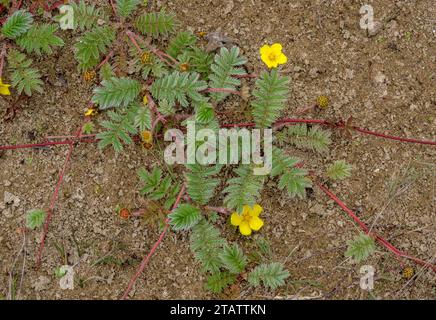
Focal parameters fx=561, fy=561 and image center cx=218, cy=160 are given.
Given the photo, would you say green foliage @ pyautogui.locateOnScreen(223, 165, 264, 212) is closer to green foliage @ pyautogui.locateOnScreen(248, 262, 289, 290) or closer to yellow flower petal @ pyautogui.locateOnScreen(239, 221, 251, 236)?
yellow flower petal @ pyautogui.locateOnScreen(239, 221, 251, 236)

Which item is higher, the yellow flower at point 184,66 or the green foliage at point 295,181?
the yellow flower at point 184,66

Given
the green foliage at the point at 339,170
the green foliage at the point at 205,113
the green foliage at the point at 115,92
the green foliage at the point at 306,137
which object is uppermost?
the green foliage at the point at 115,92

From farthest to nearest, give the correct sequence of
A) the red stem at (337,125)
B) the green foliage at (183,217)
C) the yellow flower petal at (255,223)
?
the red stem at (337,125), the yellow flower petal at (255,223), the green foliage at (183,217)

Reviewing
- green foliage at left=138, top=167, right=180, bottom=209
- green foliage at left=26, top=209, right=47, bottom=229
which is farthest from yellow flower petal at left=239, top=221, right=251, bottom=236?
green foliage at left=26, top=209, right=47, bottom=229

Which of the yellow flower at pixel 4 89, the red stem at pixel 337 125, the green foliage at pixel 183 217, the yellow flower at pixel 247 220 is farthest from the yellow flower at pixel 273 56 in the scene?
the yellow flower at pixel 4 89

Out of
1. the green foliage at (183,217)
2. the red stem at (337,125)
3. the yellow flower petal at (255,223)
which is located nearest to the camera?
the green foliage at (183,217)

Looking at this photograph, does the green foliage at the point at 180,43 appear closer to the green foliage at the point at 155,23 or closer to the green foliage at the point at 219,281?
the green foliage at the point at 155,23

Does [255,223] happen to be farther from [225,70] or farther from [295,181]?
[225,70]
